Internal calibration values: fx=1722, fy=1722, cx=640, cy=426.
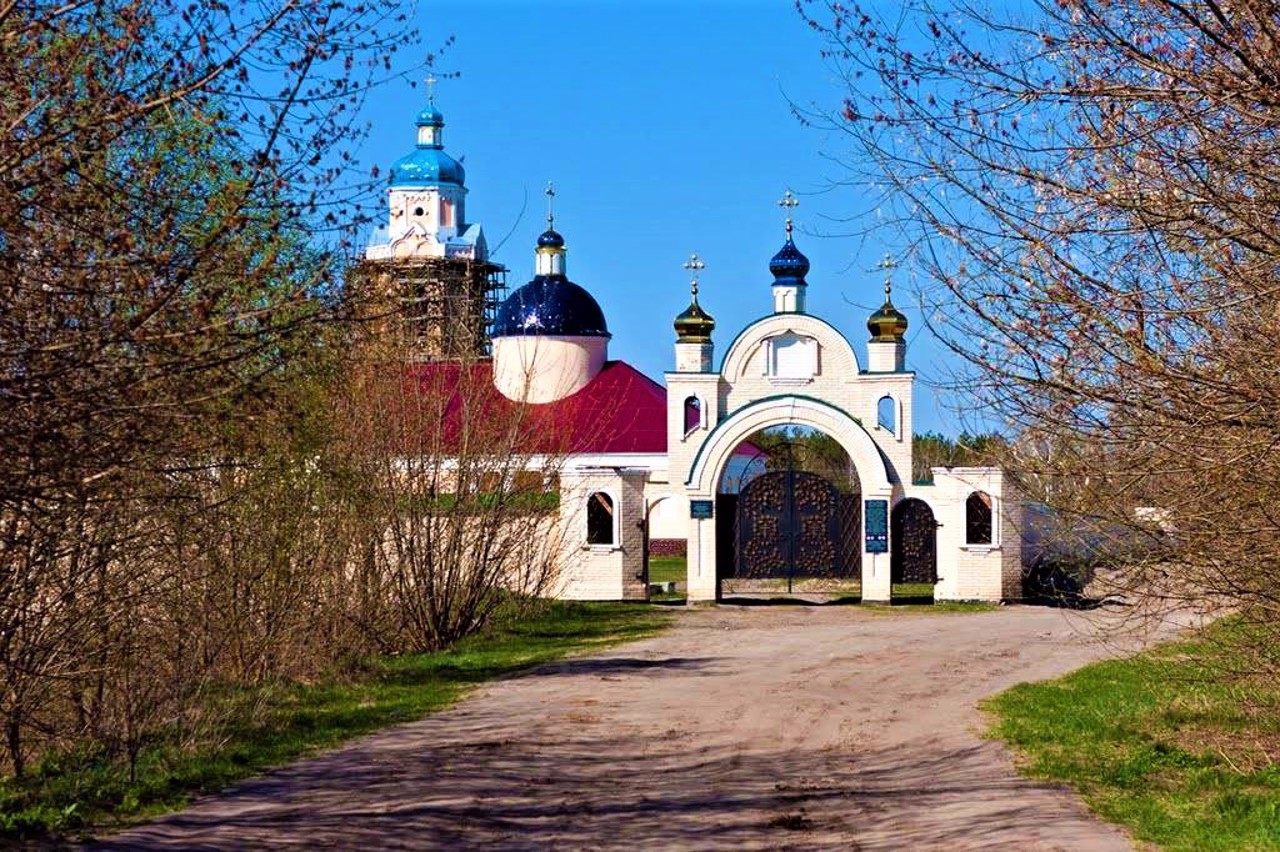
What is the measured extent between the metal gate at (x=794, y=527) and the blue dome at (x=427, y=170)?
2962 centimetres

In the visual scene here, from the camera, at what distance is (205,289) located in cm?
848

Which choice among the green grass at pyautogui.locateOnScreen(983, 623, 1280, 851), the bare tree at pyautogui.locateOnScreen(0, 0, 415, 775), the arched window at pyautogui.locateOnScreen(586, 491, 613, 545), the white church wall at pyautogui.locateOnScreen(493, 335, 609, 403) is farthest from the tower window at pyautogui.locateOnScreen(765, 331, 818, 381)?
the bare tree at pyautogui.locateOnScreen(0, 0, 415, 775)

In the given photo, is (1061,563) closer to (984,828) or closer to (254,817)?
(984,828)

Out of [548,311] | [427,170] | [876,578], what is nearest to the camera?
[876,578]

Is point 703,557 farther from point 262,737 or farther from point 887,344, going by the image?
point 262,737

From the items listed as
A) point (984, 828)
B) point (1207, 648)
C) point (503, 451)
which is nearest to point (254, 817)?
point (984, 828)

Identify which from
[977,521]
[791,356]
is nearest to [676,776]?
[791,356]

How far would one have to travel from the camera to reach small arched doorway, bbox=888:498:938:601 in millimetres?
32969

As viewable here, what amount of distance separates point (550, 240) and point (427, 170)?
48.5 ft

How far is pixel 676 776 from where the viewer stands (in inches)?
490

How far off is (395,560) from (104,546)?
1049cm

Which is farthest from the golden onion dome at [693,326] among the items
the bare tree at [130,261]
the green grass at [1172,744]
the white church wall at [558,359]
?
the bare tree at [130,261]

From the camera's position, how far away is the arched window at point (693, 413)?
110 feet

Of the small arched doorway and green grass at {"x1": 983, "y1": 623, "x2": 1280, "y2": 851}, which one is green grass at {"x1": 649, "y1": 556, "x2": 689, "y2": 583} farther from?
green grass at {"x1": 983, "y1": 623, "x2": 1280, "y2": 851}
